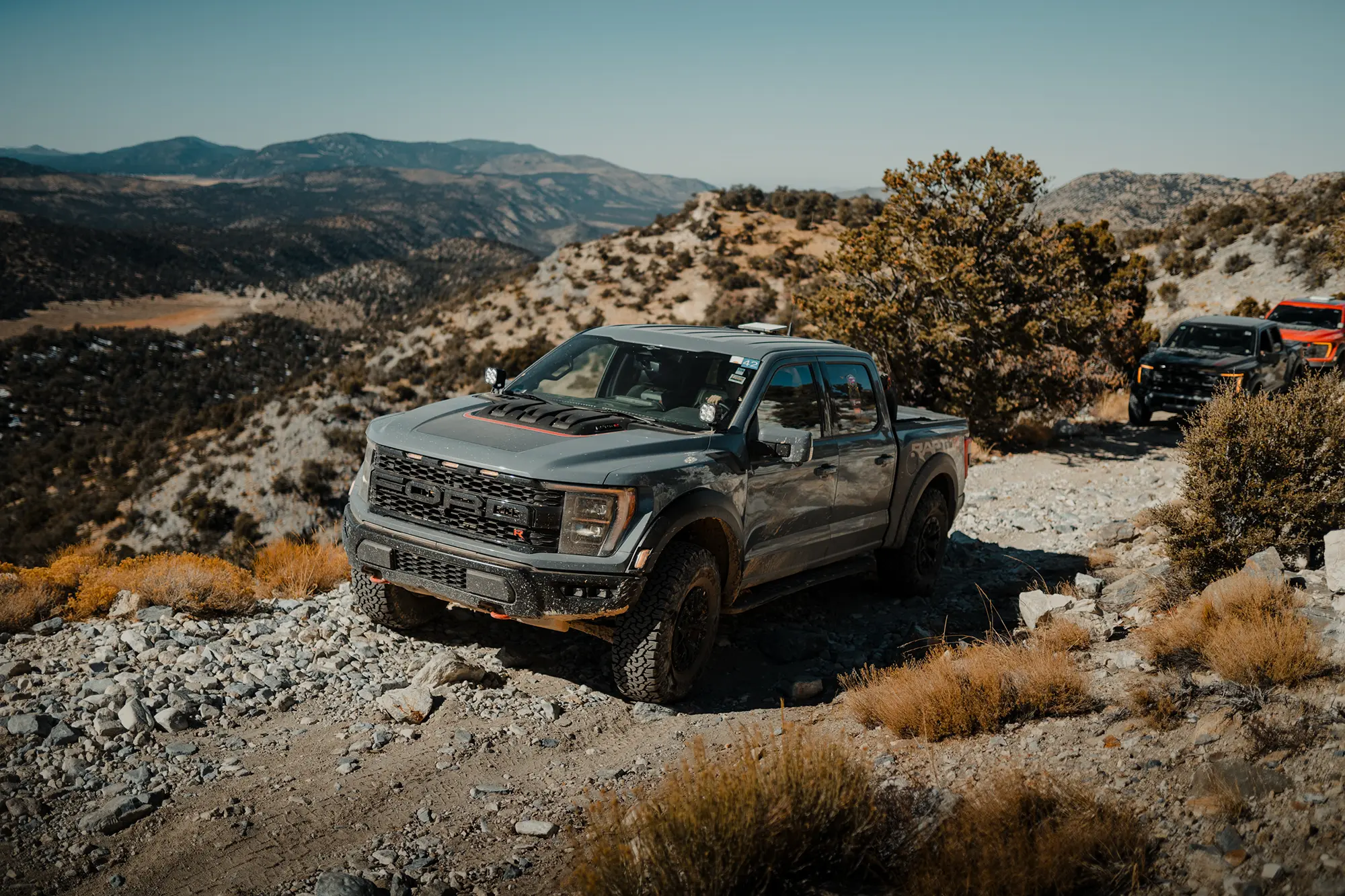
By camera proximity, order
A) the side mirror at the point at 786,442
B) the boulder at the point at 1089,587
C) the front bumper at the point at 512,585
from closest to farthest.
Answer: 1. the front bumper at the point at 512,585
2. the side mirror at the point at 786,442
3. the boulder at the point at 1089,587

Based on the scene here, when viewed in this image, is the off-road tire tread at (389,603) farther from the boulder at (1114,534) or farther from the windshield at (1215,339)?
the windshield at (1215,339)

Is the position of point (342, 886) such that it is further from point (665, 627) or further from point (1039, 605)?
point (1039, 605)

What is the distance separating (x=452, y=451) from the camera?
509cm

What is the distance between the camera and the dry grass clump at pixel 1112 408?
61.0ft

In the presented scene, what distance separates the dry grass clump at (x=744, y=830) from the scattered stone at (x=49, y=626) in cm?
434

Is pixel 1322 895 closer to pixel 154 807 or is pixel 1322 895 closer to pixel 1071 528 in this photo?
pixel 154 807

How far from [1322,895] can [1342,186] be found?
44.8 m

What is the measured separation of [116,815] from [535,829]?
1.74 meters

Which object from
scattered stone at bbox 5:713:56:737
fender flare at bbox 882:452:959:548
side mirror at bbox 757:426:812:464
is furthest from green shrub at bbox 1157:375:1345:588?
scattered stone at bbox 5:713:56:737

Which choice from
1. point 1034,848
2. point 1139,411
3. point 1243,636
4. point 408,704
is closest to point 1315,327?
point 1139,411

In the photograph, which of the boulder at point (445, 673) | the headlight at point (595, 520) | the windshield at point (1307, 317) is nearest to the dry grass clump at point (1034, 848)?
the headlight at point (595, 520)

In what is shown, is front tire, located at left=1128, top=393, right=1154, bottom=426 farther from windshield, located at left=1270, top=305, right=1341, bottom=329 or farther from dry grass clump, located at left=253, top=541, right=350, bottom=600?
dry grass clump, located at left=253, top=541, right=350, bottom=600

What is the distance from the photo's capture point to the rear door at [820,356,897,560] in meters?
6.66

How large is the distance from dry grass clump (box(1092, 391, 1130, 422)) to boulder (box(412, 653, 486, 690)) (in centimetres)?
1593
